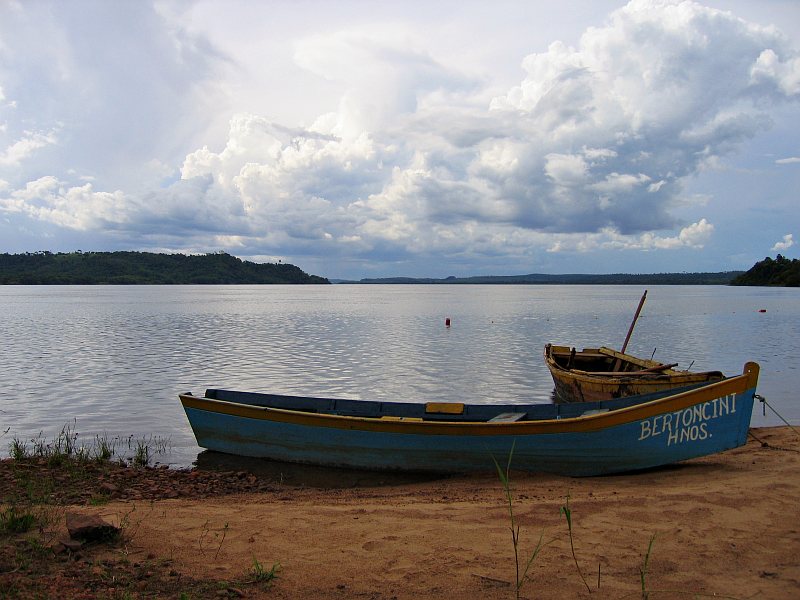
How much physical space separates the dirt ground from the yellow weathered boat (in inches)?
136

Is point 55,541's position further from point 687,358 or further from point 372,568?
point 687,358

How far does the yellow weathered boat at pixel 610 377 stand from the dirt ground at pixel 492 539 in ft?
11.3

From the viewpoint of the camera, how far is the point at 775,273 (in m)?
178

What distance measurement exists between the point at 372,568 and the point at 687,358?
30.1m

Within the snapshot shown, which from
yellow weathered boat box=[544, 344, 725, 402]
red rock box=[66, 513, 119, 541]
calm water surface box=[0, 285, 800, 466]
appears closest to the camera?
red rock box=[66, 513, 119, 541]

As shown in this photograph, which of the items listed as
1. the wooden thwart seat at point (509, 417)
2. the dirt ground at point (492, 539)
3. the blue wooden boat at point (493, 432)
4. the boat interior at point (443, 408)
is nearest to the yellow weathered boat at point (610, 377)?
the blue wooden boat at point (493, 432)

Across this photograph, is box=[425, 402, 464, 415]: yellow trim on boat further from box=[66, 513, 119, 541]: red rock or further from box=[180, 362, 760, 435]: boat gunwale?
box=[66, 513, 119, 541]: red rock

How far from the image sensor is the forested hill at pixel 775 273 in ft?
544

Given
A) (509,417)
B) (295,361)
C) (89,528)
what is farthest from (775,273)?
(89,528)

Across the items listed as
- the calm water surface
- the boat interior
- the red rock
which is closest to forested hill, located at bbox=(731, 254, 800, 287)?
the calm water surface

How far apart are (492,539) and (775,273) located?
20163 cm

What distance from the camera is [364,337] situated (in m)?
42.9

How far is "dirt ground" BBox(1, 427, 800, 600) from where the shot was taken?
20.3ft

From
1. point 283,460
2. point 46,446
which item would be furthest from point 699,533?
point 46,446
